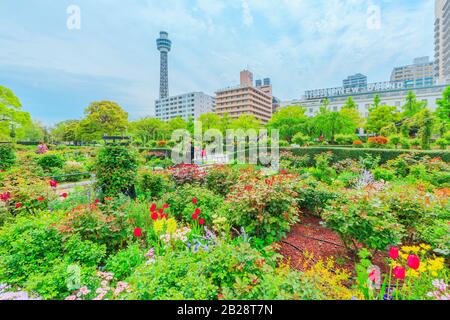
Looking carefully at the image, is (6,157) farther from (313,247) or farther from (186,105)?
(186,105)

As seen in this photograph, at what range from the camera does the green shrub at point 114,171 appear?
13.8ft

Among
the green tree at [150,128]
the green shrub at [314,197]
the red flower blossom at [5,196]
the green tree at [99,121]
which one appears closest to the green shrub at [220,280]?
the green shrub at [314,197]

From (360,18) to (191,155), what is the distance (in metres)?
11.7

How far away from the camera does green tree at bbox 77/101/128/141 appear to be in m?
25.9

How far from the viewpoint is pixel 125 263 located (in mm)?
2152

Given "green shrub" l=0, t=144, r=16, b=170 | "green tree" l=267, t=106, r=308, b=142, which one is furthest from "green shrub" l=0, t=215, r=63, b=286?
"green tree" l=267, t=106, r=308, b=142

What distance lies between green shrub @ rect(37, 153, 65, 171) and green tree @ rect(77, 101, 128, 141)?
19.3m

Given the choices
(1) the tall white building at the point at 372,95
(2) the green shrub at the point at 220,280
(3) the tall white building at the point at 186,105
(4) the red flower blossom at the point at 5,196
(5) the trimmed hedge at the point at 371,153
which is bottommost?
(2) the green shrub at the point at 220,280

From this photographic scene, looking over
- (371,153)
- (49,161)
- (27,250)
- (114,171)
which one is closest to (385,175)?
(371,153)

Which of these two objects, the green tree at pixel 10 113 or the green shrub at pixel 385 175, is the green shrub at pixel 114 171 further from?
the green tree at pixel 10 113

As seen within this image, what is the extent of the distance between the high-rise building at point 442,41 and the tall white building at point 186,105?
77.6 metres

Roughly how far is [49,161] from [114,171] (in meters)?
7.21
